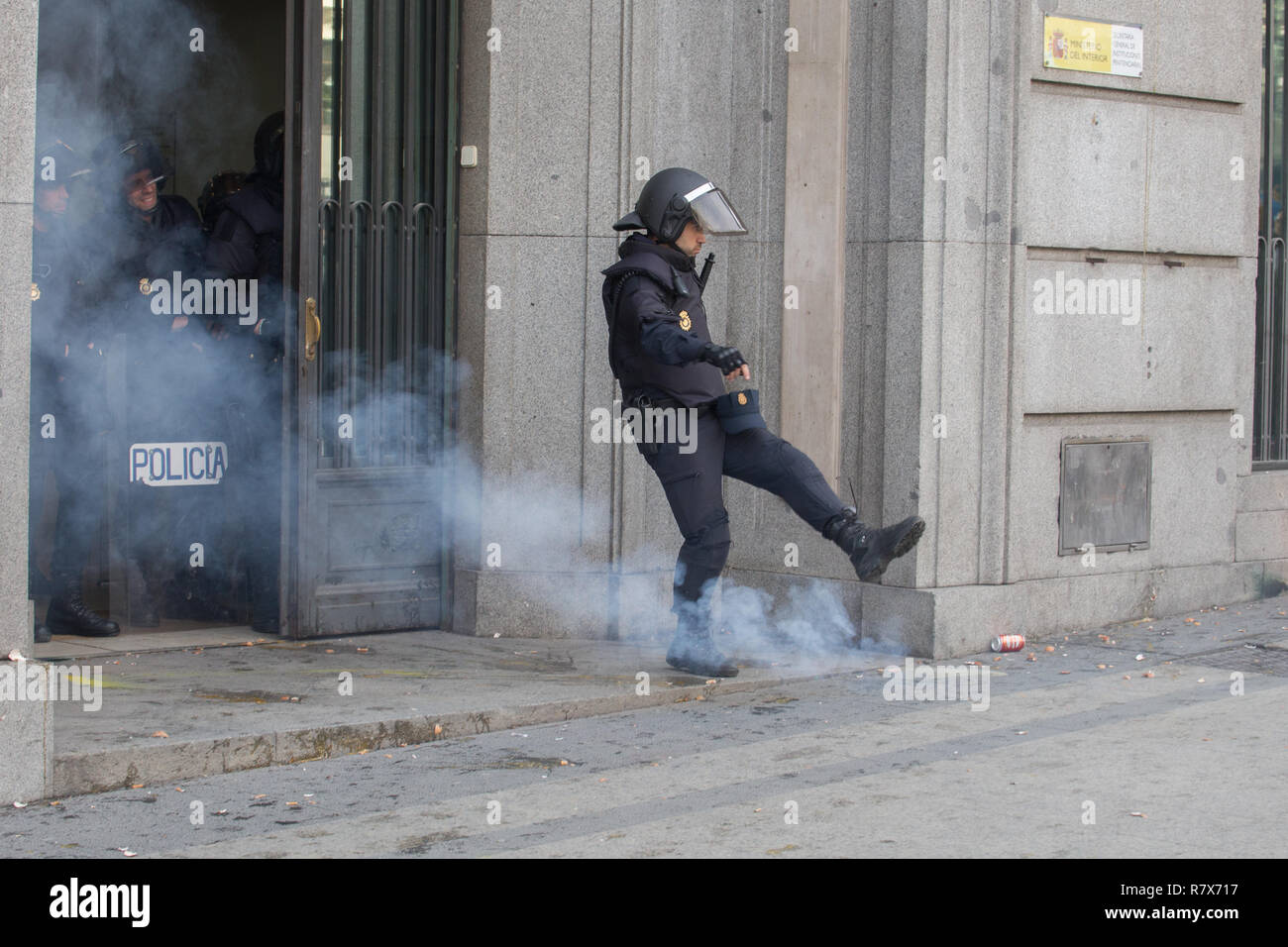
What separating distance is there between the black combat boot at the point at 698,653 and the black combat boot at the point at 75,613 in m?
2.76

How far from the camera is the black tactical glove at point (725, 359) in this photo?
21.6 ft

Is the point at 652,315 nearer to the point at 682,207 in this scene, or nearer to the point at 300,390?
the point at 682,207

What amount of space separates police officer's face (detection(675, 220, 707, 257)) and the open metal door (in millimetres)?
1651

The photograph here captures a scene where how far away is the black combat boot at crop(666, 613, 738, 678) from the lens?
7.45 m

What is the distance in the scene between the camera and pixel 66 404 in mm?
8133

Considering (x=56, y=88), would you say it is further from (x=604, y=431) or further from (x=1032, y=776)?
(x=1032, y=776)

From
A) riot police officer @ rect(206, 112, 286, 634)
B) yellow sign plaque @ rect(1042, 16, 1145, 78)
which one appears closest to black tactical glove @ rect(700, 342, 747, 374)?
riot police officer @ rect(206, 112, 286, 634)

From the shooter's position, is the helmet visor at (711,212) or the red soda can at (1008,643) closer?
the helmet visor at (711,212)

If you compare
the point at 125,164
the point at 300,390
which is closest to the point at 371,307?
the point at 300,390

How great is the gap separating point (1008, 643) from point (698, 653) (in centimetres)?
172

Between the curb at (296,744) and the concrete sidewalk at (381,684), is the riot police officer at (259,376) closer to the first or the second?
the concrete sidewalk at (381,684)

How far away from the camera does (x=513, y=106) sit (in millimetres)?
8289

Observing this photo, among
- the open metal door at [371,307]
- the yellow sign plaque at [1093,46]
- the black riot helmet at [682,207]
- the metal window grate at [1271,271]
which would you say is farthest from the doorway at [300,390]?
the metal window grate at [1271,271]

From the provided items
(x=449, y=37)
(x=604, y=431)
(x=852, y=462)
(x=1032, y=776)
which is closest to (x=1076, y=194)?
(x=852, y=462)
